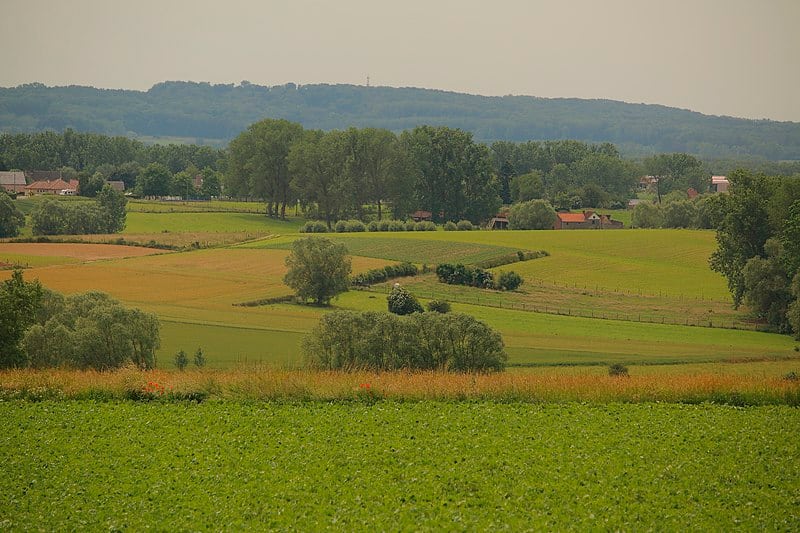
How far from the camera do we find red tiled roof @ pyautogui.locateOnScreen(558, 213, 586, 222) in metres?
113

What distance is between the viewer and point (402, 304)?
50.9 m

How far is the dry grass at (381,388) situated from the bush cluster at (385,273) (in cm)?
4019

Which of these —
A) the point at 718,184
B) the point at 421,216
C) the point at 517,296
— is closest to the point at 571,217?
the point at 421,216

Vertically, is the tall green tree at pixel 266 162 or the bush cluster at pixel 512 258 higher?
the tall green tree at pixel 266 162

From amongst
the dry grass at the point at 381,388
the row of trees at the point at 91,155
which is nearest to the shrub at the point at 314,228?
the row of trees at the point at 91,155

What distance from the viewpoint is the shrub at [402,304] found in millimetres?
50781

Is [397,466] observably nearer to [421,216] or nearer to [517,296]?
[517,296]

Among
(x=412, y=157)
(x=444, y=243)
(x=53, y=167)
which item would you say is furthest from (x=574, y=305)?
(x=53, y=167)

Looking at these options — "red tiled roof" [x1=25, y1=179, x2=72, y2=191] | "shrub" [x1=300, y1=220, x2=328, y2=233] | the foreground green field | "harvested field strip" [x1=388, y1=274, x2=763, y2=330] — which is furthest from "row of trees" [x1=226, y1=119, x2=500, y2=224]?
the foreground green field

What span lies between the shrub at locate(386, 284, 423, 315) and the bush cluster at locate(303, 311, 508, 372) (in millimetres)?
16524

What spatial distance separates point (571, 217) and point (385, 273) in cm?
→ 5481

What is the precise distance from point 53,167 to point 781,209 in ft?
448

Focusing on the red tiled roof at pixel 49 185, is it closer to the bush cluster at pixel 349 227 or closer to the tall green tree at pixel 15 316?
the bush cluster at pixel 349 227

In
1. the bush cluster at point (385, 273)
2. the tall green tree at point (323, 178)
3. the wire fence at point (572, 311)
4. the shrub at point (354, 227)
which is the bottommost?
the wire fence at point (572, 311)
